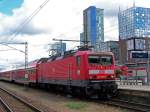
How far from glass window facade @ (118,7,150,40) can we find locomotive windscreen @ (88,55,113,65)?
59.0m

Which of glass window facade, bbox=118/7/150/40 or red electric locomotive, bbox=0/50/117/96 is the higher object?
glass window facade, bbox=118/7/150/40

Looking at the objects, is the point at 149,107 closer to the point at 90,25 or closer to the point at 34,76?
the point at 34,76

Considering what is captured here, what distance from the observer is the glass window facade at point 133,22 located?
88.6m

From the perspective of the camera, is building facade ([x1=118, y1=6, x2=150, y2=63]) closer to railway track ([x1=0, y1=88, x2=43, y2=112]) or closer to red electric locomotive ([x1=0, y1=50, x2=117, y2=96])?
red electric locomotive ([x1=0, y1=50, x2=117, y2=96])

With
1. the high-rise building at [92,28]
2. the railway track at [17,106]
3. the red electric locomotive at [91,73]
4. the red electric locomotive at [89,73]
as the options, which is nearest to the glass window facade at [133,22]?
the high-rise building at [92,28]

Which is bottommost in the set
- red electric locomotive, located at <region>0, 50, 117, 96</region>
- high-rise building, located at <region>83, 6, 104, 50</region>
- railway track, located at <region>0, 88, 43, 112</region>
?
railway track, located at <region>0, 88, 43, 112</region>

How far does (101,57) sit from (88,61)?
1.16 meters

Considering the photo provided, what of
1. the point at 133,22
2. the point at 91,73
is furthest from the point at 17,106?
the point at 133,22

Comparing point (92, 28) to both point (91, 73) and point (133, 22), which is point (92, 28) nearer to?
point (91, 73)

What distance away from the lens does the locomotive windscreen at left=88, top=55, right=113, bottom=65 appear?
75.8ft

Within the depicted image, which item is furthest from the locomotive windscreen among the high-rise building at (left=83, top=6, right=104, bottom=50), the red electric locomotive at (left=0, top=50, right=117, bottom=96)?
the high-rise building at (left=83, top=6, right=104, bottom=50)

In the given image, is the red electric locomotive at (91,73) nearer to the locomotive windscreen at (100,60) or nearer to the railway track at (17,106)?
the locomotive windscreen at (100,60)

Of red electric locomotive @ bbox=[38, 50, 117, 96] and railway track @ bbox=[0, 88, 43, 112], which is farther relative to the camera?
red electric locomotive @ bbox=[38, 50, 117, 96]

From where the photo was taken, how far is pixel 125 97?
23453 mm
